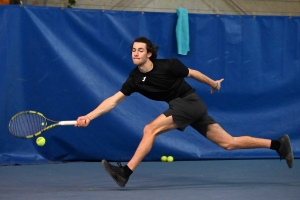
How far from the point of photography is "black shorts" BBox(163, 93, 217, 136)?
566 centimetres

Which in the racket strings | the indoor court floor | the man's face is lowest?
the indoor court floor

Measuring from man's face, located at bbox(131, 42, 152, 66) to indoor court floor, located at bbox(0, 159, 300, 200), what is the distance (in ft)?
3.71

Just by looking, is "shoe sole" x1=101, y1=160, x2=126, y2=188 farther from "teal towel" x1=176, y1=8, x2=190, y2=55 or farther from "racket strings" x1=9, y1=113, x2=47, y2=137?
"teal towel" x1=176, y1=8, x2=190, y2=55

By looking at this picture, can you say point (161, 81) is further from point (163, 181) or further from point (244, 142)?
point (163, 181)

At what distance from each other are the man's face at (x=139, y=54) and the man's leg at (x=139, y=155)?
527 millimetres

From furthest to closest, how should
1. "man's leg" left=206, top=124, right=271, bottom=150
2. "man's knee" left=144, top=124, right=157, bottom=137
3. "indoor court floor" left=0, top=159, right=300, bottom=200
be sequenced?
1. "man's leg" left=206, top=124, right=271, bottom=150
2. "man's knee" left=144, top=124, right=157, bottom=137
3. "indoor court floor" left=0, top=159, right=300, bottom=200

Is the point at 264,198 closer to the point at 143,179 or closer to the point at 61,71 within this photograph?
the point at 143,179

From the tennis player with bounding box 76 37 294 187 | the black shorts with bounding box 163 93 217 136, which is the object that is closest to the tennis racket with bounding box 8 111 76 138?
the tennis player with bounding box 76 37 294 187

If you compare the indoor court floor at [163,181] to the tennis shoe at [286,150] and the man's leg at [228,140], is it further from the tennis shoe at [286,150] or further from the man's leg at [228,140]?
the man's leg at [228,140]

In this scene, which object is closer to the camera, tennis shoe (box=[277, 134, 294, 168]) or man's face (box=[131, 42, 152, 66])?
man's face (box=[131, 42, 152, 66])

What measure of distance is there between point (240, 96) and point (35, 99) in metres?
2.65

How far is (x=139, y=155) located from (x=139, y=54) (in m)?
0.90

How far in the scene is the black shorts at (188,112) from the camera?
5.66m

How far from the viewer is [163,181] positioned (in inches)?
247
